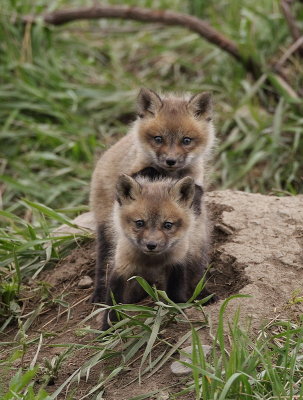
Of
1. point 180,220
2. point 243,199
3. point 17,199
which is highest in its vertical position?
point 180,220

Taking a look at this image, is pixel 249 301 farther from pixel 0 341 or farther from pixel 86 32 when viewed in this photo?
pixel 86 32

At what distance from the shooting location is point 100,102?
1065 cm

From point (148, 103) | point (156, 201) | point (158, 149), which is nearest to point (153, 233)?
point (156, 201)

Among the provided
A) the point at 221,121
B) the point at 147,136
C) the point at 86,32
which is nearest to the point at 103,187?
the point at 147,136

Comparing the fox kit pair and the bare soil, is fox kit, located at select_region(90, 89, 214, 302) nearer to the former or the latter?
the fox kit pair

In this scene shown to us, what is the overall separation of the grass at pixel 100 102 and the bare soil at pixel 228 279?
26cm

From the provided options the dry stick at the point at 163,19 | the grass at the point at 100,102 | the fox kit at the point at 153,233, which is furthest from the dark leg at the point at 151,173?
the dry stick at the point at 163,19

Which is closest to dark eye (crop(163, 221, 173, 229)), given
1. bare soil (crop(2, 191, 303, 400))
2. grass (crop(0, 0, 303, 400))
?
bare soil (crop(2, 191, 303, 400))

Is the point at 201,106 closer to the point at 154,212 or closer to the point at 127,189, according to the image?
the point at 127,189

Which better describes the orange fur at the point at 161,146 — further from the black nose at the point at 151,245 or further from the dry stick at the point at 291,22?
the dry stick at the point at 291,22

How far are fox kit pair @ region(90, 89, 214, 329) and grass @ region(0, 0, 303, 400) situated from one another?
24.1 inches

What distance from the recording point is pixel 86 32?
40.3 ft

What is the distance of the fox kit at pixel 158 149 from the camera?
248 inches

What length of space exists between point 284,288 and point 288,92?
4.55 meters
